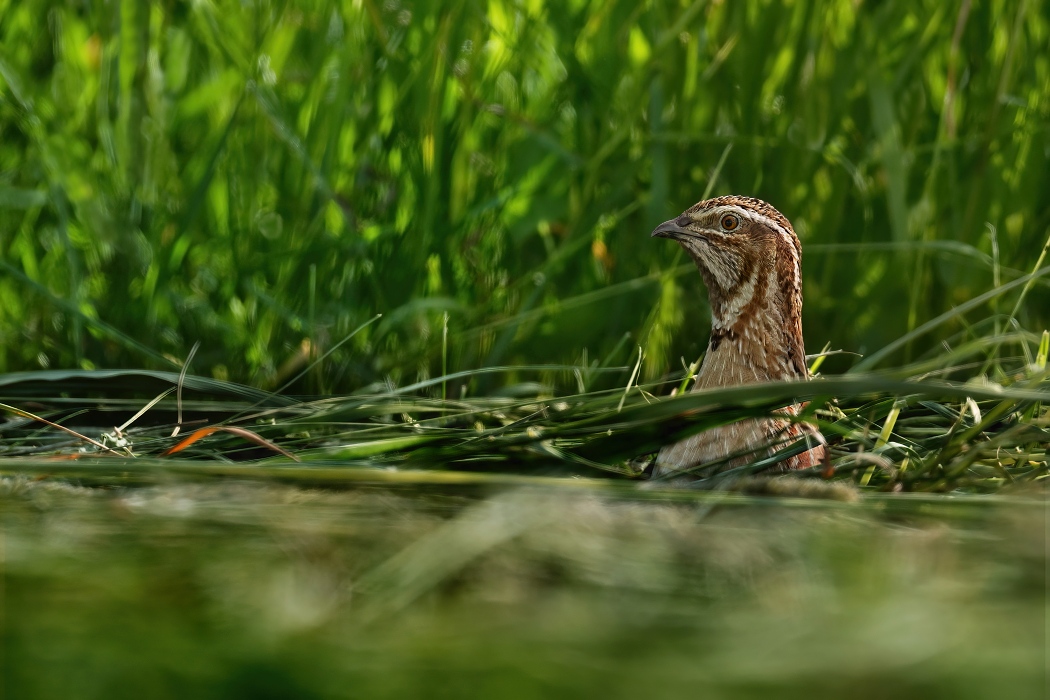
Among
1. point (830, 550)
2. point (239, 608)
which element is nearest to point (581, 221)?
point (830, 550)

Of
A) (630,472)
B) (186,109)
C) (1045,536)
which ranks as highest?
(186,109)

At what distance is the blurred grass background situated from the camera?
11.4ft

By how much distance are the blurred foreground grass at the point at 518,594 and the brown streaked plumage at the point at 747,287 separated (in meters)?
0.90

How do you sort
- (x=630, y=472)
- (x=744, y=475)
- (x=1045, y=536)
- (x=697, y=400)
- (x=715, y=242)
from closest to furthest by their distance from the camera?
(x=1045, y=536), (x=697, y=400), (x=744, y=475), (x=630, y=472), (x=715, y=242)

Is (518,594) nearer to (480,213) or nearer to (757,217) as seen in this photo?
(757,217)

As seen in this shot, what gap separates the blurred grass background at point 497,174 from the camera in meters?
3.47

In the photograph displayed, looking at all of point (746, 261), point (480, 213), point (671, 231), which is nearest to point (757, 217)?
point (746, 261)

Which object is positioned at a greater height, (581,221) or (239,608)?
(581,221)

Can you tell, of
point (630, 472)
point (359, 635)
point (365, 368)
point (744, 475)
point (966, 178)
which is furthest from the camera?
point (966, 178)

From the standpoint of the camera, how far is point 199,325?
3529mm

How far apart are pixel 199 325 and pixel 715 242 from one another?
1.71 meters

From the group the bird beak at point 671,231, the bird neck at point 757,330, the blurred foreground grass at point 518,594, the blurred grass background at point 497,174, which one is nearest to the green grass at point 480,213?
the blurred grass background at point 497,174

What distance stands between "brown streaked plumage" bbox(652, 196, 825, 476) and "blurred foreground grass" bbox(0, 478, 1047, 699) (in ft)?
2.95

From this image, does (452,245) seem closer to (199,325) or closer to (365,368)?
(365,368)
